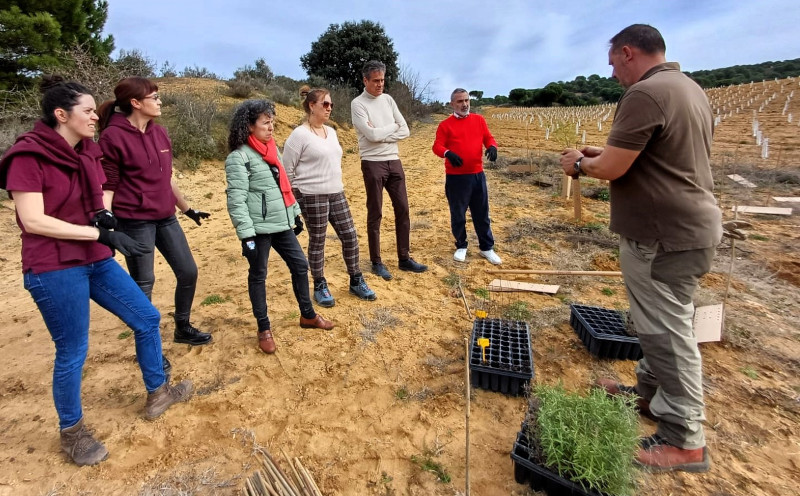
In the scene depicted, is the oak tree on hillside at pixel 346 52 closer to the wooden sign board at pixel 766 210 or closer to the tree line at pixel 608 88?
the wooden sign board at pixel 766 210

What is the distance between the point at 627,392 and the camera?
2305 mm

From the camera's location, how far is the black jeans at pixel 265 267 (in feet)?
9.12

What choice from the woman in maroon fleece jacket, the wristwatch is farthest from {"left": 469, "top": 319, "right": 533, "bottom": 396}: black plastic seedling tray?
the woman in maroon fleece jacket


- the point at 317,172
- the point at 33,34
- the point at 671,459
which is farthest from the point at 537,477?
the point at 33,34

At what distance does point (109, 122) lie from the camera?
238 cm

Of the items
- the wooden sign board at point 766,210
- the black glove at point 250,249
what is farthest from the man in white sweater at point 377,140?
the wooden sign board at point 766,210

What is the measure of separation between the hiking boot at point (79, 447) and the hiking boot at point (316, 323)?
1.52m

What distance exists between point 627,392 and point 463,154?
2.67m

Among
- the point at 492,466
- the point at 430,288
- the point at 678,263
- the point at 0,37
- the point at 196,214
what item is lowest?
the point at 492,466

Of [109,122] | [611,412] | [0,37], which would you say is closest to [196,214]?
[109,122]

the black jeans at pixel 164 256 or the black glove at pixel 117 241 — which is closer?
the black glove at pixel 117 241

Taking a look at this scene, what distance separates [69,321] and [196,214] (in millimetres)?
1250

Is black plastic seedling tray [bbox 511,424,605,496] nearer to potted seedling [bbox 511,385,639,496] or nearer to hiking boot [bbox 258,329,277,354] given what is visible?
potted seedling [bbox 511,385,639,496]

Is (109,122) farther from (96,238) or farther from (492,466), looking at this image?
(492,466)
